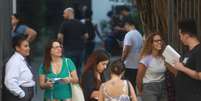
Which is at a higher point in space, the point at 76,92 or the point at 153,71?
the point at 153,71

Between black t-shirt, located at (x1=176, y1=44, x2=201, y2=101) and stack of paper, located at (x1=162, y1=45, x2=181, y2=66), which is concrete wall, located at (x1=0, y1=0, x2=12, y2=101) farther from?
black t-shirt, located at (x1=176, y1=44, x2=201, y2=101)

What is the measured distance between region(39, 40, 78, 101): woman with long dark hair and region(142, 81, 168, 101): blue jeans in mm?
1134

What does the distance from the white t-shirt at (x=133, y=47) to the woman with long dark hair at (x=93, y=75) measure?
3.40 meters

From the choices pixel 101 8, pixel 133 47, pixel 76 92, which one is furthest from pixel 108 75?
pixel 101 8

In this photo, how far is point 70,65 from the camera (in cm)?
883

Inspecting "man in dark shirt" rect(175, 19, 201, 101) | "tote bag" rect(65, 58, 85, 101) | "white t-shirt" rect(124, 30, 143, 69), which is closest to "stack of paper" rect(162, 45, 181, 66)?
"man in dark shirt" rect(175, 19, 201, 101)

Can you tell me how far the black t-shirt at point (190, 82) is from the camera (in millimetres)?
7688

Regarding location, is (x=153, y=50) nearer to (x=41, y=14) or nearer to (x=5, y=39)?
(x=5, y=39)

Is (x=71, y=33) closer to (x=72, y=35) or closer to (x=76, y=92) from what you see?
(x=72, y=35)

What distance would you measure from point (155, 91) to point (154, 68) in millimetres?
323

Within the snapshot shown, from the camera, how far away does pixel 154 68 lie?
30.3 ft

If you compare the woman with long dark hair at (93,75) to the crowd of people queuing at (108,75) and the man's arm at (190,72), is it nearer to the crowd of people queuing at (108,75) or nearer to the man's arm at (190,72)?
the crowd of people queuing at (108,75)

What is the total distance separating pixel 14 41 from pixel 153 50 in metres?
1.96

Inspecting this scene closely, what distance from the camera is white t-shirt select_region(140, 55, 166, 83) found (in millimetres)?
9250
